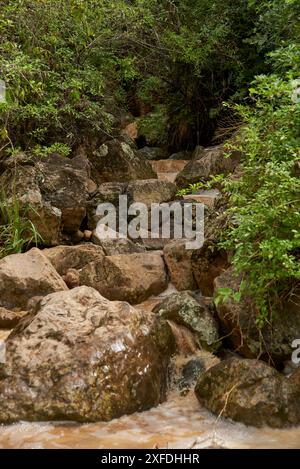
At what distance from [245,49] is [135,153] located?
3037 millimetres

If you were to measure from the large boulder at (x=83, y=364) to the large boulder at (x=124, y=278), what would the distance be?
1.77 m

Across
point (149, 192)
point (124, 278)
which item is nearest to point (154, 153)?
point (149, 192)

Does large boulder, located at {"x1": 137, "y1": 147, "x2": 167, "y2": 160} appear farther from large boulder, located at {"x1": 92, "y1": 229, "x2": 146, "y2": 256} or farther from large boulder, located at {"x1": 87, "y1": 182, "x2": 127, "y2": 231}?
large boulder, located at {"x1": 92, "y1": 229, "x2": 146, "y2": 256}

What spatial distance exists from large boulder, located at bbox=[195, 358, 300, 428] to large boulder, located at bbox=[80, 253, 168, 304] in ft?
7.93

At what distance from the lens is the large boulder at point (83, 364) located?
3.51 m

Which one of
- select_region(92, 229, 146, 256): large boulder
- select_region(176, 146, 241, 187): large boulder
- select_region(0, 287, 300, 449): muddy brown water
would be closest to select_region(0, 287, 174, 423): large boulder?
select_region(0, 287, 300, 449): muddy brown water

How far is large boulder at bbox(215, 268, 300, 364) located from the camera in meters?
3.89

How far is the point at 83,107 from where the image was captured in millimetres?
8828

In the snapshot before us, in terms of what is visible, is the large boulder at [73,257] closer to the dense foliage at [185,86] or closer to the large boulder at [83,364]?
the dense foliage at [185,86]

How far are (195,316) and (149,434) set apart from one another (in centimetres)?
147

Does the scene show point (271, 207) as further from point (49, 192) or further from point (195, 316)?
point (49, 192)

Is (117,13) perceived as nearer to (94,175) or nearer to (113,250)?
(94,175)

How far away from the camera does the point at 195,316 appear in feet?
15.2
